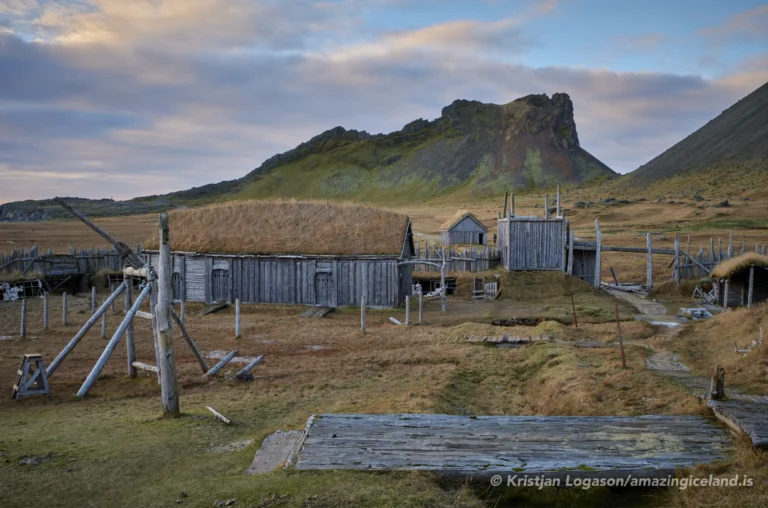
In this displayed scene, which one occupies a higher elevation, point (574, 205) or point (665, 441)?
point (574, 205)

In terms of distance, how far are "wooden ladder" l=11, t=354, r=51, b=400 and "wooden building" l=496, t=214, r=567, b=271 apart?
980 inches

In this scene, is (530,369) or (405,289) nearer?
(530,369)

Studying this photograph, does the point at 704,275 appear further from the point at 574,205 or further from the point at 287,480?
the point at 574,205

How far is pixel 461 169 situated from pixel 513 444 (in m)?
163

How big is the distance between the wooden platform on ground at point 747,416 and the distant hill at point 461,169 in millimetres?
135557

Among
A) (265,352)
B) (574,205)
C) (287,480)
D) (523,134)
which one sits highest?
(523,134)

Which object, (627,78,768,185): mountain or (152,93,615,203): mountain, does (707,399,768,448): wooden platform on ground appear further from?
(152,93,615,203): mountain

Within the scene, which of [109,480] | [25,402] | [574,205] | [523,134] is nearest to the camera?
[109,480]

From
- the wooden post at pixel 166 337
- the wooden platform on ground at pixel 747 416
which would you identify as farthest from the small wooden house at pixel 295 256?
the wooden platform on ground at pixel 747 416

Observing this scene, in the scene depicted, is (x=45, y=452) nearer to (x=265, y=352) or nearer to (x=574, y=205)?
(x=265, y=352)

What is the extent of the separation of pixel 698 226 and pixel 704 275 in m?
22.2

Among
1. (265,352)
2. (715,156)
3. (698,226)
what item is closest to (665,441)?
(265,352)

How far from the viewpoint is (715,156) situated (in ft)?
302

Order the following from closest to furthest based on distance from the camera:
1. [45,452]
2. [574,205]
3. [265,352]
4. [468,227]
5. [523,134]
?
[45,452]
[265,352]
[468,227]
[574,205]
[523,134]
